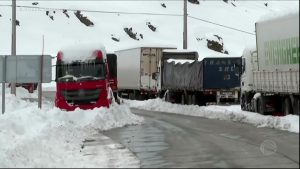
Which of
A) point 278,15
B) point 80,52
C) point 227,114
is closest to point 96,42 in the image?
point 80,52

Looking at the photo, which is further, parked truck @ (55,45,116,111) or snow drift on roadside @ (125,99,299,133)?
parked truck @ (55,45,116,111)

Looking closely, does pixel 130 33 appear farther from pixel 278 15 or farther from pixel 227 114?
pixel 278 15

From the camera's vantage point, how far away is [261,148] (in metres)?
14.8

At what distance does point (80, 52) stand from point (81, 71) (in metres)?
0.93

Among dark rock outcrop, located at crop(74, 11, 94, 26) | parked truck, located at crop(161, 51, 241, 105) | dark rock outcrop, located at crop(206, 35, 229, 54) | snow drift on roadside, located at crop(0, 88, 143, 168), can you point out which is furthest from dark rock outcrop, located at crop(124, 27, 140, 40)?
snow drift on roadside, located at crop(0, 88, 143, 168)

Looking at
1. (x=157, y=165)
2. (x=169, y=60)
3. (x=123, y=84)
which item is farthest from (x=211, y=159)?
(x=123, y=84)

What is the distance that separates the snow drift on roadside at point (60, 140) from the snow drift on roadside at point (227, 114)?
4.14 metres

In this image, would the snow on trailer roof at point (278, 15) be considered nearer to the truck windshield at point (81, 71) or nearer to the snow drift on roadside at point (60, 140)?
the snow drift on roadside at point (60, 140)

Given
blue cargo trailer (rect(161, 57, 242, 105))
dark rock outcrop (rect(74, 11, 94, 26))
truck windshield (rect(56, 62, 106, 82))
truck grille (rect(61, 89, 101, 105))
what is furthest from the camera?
dark rock outcrop (rect(74, 11, 94, 26))

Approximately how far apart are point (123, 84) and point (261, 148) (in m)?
33.0

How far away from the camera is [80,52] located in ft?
86.5

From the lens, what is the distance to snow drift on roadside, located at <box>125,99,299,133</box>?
19.7 meters

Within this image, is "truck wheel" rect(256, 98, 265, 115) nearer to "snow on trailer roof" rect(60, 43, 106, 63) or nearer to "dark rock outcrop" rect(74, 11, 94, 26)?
"snow on trailer roof" rect(60, 43, 106, 63)

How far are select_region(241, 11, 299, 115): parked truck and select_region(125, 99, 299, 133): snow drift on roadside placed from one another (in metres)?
0.52
